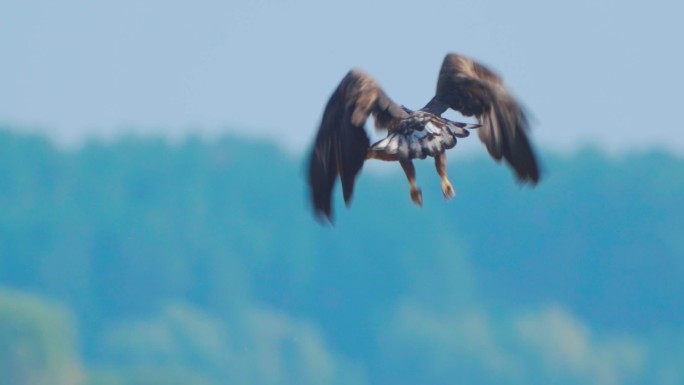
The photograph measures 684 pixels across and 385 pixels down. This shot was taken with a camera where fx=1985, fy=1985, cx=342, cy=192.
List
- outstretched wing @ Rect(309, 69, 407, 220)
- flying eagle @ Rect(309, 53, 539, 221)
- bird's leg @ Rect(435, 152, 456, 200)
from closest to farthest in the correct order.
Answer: flying eagle @ Rect(309, 53, 539, 221) → bird's leg @ Rect(435, 152, 456, 200) → outstretched wing @ Rect(309, 69, 407, 220)

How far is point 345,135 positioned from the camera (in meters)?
15.1

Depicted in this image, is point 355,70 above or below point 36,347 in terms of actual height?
below

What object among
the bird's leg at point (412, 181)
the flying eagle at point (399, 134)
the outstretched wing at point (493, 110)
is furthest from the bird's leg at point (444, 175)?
the outstretched wing at point (493, 110)

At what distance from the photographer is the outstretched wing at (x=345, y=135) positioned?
15.0 metres

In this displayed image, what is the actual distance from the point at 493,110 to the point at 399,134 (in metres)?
0.89

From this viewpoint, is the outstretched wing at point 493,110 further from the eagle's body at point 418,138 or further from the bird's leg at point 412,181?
the bird's leg at point 412,181

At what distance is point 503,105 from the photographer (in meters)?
15.1

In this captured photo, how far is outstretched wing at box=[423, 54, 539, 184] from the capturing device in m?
15.0

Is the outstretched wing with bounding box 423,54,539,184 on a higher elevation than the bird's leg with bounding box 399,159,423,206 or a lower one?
higher

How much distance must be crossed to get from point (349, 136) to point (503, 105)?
Result: 1.20 metres

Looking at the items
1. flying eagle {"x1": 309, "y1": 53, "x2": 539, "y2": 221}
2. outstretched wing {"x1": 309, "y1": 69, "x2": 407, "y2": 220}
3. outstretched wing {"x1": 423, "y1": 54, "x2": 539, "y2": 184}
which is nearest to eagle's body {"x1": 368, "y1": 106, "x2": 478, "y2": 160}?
flying eagle {"x1": 309, "y1": 53, "x2": 539, "y2": 221}

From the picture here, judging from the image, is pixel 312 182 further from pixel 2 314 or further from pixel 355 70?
pixel 2 314

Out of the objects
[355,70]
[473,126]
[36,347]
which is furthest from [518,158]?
[36,347]

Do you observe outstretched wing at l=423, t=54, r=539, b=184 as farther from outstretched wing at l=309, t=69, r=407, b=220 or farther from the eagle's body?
outstretched wing at l=309, t=69, r=407, b=220
